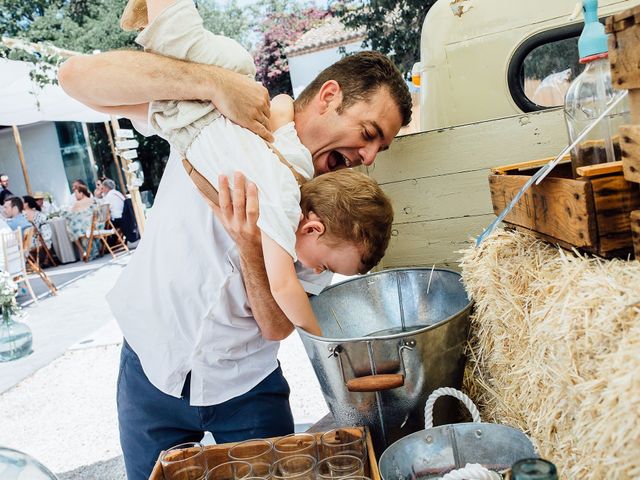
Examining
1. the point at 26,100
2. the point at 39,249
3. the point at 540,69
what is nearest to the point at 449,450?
the point at 540,69

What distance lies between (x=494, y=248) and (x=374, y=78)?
0.59 m

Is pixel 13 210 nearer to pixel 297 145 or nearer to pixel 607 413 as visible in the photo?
pixel 297 145

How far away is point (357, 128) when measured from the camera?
1523mm

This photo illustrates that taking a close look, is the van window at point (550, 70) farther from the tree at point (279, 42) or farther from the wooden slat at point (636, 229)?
the tree at point (279, 42)

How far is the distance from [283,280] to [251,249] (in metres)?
0.13

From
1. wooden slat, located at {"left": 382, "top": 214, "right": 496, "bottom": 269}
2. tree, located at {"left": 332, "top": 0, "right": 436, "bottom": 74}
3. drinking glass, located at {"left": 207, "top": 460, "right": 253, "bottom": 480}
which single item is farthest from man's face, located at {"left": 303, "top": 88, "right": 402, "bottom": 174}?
tree, located at {"left": 332, "top": 0, "right": 436, "bottom": 74}

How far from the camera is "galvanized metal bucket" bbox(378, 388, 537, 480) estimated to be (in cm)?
102

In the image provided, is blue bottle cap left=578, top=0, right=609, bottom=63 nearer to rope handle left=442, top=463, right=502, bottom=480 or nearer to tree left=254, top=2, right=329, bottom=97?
rope handle left=442, top=463, right=502, bottom=480

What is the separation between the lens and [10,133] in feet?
52.0

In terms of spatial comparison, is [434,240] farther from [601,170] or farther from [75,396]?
[75,396]

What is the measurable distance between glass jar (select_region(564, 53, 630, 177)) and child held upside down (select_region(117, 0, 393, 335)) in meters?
0.47

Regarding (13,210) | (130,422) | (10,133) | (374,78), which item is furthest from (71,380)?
(10,133)

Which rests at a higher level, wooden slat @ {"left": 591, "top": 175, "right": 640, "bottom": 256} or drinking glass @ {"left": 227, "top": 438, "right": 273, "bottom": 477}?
wooden slat @ {"left": 591, "top": 175, "right": 640, "bottom": 256}

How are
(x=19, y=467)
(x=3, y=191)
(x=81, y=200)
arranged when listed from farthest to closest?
1. (x=81, y=200)
2. (x=3, y=191)
3. (x=19, y=467)
